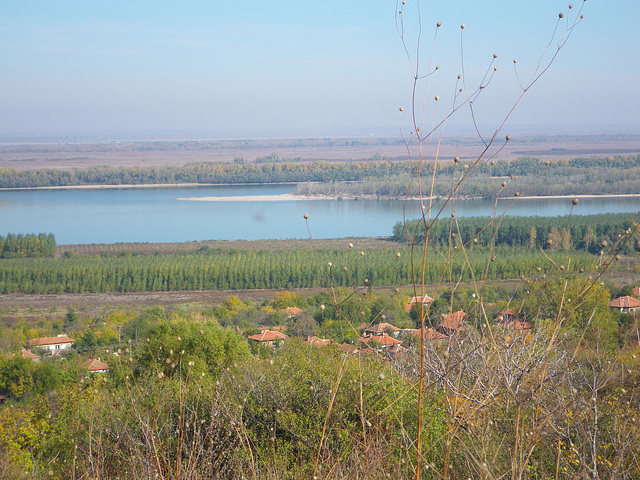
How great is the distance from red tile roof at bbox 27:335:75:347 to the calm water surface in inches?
570

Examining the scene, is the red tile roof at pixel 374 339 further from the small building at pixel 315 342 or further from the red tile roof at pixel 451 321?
the small building at pixel 315 342

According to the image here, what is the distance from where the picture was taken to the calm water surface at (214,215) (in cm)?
2512

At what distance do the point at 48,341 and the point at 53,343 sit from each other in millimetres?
104

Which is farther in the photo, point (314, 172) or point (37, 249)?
point (314, 172)

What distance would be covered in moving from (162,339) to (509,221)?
18230mm

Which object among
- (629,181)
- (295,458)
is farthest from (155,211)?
(295,458)

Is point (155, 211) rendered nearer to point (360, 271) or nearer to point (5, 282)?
point (5, 282)

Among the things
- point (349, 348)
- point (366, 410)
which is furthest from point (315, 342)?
point (366, 410)

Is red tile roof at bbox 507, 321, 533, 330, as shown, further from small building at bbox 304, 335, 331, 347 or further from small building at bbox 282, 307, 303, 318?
small building at bbox 282, 307, 303, 318

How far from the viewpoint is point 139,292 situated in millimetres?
16906

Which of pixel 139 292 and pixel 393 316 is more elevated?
pixel 393 316

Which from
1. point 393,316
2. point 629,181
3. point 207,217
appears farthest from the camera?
point 207,217

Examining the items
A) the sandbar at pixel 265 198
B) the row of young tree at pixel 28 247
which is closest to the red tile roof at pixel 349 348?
the row of young tree at pixel 28 247

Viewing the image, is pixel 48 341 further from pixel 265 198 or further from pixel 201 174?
pixel 201 174
